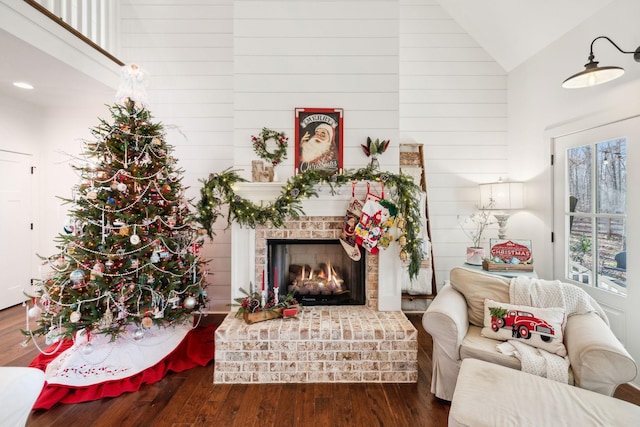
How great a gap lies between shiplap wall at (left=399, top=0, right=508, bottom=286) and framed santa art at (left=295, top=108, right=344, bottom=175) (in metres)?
1.21

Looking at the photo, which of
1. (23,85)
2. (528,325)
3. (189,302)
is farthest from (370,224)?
(23,85)

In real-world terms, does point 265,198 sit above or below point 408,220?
above

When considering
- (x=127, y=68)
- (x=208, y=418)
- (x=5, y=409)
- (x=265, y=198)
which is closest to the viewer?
(x=5, y=409)

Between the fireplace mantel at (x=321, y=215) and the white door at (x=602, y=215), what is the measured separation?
1.60 m

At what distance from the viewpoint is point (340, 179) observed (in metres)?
2.59

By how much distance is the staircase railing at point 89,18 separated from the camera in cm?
260

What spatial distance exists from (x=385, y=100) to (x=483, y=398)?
2332mm

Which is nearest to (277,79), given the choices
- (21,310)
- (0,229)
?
(0,229)

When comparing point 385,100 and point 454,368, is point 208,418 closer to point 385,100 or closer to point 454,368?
point 454,368

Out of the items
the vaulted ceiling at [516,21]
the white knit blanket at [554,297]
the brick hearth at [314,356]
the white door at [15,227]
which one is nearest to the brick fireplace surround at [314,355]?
the brick hearth at [314,356]

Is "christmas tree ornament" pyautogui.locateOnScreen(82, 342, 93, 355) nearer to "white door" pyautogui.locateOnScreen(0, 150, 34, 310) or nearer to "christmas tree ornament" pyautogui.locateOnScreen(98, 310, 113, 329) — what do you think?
"christmas tree ornament" pyautogui.locateOnScreen(98, 310, 113, 329)

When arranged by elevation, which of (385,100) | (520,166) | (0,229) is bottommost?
(0,229)

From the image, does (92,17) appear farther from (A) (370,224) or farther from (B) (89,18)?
(A) (370,224)

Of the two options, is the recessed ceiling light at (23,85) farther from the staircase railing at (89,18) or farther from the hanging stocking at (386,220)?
the hanging stocking at (386,220)
